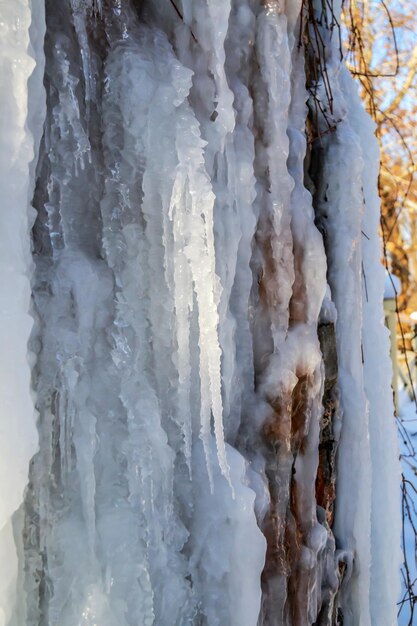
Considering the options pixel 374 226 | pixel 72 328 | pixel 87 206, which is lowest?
pixel 72 328

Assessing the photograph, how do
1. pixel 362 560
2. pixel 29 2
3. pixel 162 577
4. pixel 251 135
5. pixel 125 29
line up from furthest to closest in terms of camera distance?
pixel 362 560, pixel 251 135, pixel 125 29, pixel 162 577, pixel 29 2

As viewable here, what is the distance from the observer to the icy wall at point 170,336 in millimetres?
1062

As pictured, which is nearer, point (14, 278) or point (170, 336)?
point (14, 278)

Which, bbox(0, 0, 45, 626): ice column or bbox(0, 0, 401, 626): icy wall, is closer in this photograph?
bbox(0, 0, 45, 626): ice column

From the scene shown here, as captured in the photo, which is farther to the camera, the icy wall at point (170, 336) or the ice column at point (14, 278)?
the icy wall at point (170, 336)

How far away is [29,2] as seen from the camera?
1.05m

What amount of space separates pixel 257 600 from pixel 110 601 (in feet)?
0.91

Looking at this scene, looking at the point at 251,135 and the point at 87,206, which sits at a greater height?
the point at 251,135

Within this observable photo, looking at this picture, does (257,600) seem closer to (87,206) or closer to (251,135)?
(87,206)

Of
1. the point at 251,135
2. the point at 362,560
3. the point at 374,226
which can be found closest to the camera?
the point at 251,135

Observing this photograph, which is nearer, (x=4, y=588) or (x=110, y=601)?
(x=4, y=588)

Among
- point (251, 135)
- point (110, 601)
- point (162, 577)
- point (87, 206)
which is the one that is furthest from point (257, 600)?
point (251, 135)

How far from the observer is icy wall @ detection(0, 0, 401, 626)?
1.06 metres

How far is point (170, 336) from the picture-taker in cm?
123
